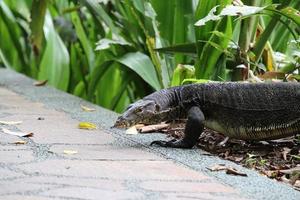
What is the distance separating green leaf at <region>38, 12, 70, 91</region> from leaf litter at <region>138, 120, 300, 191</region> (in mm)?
2716

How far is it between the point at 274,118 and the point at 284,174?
0.68 m

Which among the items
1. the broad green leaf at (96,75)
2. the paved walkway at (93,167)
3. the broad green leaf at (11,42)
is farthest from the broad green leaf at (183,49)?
the broad green leaf at (11,42)

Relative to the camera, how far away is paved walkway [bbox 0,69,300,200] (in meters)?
3.49

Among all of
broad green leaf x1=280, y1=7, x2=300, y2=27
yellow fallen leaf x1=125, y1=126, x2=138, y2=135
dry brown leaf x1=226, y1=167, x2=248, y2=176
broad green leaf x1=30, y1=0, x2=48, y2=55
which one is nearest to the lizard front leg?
yellow fallen leaf x1=125, y1=126, x2=138, y2=135

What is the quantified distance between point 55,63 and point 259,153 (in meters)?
3.71

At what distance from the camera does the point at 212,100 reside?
493cm

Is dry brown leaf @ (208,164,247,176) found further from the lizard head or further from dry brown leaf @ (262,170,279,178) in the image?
the lizard head

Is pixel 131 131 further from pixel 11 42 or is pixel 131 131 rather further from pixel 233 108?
pixel 11 42

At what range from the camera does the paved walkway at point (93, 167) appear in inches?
137

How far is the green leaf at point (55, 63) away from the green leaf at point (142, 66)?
171cm

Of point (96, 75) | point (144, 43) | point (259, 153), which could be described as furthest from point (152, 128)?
point (96, 75)

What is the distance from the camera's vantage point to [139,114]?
4820 millimetres

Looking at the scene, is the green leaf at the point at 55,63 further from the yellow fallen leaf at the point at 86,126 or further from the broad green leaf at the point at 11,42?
the yellow fallen leaf at the point at 86,126

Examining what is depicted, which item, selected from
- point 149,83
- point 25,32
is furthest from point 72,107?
point 25,32
